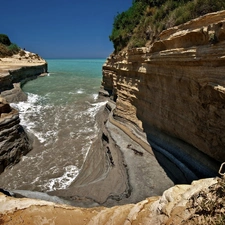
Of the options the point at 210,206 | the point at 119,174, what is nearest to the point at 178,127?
the point at 119,174

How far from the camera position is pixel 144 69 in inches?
350

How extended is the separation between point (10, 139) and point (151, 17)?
10375 mm

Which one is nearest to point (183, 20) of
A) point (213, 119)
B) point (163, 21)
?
point (163, 21)

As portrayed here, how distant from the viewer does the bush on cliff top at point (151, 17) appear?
945 centimetres

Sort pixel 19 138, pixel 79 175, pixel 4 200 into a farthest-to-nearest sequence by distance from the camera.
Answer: pixel 19 138
pixel 79 175
pixel 4 200

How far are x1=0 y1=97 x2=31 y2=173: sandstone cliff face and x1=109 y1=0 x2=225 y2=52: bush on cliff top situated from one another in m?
7.50

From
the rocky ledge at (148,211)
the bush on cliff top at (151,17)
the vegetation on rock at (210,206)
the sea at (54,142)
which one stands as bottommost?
the sea at (54,142)

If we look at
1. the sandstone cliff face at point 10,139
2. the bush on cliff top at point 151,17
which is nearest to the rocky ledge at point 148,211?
the sandstone cliff face at point 10,139

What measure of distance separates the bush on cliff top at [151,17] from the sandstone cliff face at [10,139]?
295 inches

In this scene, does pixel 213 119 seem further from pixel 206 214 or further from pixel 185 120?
pixel 206 214

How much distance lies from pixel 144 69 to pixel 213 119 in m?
4.12

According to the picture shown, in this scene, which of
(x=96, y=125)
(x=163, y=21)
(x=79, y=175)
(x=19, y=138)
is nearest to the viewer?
(x=79, y=175)

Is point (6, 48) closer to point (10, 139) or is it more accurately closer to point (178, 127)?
point (10, 139)

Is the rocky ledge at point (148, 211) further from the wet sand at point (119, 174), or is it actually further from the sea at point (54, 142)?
the sea at point (54, 142)
